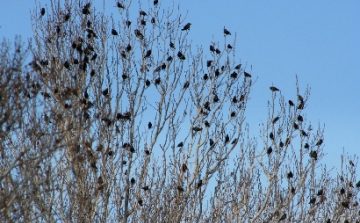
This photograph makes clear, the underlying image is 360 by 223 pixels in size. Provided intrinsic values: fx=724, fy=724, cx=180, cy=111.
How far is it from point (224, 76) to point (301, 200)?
3.11m

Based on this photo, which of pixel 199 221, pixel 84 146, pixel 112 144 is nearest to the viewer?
pixel 84 146

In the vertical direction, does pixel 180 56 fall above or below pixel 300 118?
above

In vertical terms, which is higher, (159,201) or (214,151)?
(214,151)

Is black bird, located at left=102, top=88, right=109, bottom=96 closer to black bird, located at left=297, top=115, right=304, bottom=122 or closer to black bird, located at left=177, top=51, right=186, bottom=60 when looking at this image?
black bird, located at left=177, top=51, right=186, bottom=60

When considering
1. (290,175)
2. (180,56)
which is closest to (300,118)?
(290,175)

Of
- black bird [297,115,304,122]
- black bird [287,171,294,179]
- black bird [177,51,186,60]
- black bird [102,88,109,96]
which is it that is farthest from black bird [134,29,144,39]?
black bird [287,171,294,179]

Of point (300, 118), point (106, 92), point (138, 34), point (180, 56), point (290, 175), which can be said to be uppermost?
point (138, 34)

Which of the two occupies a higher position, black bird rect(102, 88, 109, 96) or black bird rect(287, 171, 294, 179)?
black bird rect(102, 88, 109, 96)

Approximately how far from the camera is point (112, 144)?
14.2 meters

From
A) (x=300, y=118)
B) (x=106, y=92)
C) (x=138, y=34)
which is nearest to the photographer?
(x=106, y=92)

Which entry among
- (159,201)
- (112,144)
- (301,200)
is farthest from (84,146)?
(301,200)

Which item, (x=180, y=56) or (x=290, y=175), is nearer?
(x=290, y=175)

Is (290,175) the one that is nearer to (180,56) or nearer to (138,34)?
(180,56)

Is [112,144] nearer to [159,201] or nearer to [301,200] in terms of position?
[159,201]
